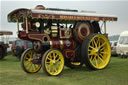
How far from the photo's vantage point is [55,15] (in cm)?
838

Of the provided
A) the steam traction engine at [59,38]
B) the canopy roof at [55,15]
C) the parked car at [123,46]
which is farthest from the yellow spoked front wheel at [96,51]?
the parked car at [123,46]

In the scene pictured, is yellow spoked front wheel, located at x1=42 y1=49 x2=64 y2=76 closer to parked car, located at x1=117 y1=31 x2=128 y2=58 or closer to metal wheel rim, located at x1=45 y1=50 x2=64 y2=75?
metal wheel rim, located at x1=45 y1=50 x2=64 y2=75

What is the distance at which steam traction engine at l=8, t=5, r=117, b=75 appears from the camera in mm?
8227

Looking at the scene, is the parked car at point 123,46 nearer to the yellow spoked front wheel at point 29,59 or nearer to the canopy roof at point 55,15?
the canopy roof at point 55,15

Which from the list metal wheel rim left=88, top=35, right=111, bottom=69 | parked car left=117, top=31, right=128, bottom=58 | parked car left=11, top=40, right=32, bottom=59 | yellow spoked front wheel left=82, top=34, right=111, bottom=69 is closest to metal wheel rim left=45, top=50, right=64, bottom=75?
yellow spoked front wheel left=82, top=34, right=111, bottom=69

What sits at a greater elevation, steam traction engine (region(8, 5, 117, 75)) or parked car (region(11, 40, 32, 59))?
steam traction engine (region(8, 5, 117, 75))

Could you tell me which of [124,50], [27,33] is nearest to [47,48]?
[27,33]

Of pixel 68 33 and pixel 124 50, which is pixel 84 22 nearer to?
pixel 68 33

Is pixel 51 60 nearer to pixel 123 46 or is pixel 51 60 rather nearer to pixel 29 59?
pixel 29 59

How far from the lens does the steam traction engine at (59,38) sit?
8.23 metres

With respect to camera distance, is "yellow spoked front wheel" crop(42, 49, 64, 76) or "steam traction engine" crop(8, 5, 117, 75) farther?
"steam traction engine" crop(8, 5, 117, 75)

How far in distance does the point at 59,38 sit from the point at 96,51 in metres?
1.70

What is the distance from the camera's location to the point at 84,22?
9.60 metres

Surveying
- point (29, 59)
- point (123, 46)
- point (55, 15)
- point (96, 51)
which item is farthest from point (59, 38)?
point (123, 46)
